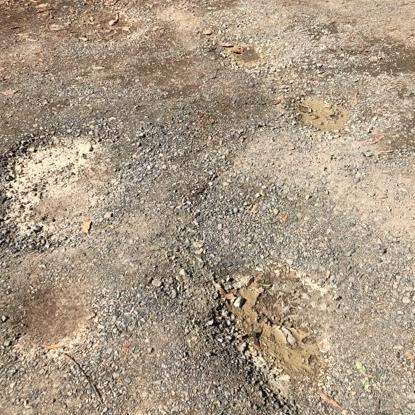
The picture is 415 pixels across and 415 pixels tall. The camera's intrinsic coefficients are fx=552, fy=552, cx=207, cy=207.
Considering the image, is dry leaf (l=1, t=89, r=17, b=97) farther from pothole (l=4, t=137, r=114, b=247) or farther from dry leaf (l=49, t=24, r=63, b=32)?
dry leaf (l=49, t=24, r=63, b=32)

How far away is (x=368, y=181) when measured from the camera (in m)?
5.37

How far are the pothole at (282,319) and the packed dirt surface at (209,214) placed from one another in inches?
0.5

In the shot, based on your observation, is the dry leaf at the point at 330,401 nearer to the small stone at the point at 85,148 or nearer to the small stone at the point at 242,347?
the small stone at the point at 242,347

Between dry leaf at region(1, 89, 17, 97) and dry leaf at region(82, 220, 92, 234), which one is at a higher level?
dry leaf at region(1, 89, 17, 97)

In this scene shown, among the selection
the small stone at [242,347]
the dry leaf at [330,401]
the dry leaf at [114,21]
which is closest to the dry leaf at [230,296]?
the small stone at [242,347]

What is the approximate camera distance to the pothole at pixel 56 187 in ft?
16.5

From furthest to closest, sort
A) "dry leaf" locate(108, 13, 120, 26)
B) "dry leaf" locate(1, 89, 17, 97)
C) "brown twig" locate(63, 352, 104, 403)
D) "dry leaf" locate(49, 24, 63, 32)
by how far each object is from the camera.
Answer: "dry leaf" locate(108, 13, 120, 26)
"dry leaf" locate(49, 24, 63, 32)
"dry leaf" locate(1, 89, 17, 97)
"brown twig" locate(63, 352, 104, 403)

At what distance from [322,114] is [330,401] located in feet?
11.0

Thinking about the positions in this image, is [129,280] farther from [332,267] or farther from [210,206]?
[332,267]

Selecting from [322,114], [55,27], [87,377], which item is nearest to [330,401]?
[87,377]

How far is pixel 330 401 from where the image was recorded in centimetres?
386

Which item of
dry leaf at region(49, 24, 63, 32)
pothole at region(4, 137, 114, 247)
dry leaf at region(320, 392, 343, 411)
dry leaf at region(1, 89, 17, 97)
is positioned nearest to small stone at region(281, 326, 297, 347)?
dry leaf at region(320, 392, 343, 411)

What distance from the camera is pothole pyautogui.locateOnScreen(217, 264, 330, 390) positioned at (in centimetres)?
407

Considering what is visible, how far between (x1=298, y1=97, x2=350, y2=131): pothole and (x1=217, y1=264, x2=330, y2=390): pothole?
202 centimetres
